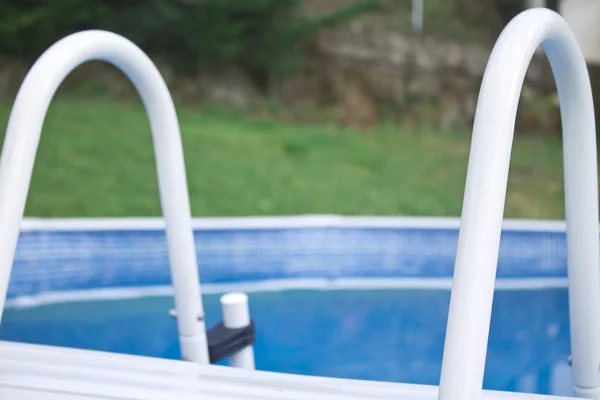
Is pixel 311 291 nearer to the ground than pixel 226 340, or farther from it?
nearer to the ground

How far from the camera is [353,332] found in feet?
12.4

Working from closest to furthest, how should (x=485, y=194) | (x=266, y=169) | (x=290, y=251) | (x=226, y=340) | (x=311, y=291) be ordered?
1. (x=485, y=194)
2. (x=226, y=340)
3. (x=311, y=291)
4. (x=290, y=251)
5. (x=266, y=169)

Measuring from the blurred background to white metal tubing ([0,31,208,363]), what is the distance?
4.61 m

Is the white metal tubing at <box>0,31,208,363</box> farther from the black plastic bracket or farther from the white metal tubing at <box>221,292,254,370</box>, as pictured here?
the white metal tubing at <box>221,292,254,370</box>

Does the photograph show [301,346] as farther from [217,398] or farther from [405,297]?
[217,398]

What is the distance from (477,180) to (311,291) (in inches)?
156

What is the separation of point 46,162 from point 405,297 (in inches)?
175

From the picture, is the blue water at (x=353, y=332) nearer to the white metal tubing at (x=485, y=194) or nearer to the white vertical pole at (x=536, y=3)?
the white metal tubing at (x=485, y=194)

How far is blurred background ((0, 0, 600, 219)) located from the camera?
6582 mm

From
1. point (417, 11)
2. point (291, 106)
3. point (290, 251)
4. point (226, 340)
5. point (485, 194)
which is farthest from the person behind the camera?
point (417, 11)

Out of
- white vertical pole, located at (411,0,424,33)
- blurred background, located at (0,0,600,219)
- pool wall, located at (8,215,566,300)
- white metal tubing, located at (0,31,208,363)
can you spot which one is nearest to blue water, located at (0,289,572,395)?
pool wall, located at (8,215,566,300)

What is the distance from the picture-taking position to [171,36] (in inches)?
A: 367

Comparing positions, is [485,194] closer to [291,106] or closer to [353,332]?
[353,332]

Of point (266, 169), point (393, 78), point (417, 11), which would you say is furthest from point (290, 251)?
point (417, 11)
